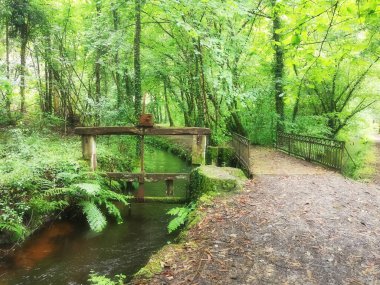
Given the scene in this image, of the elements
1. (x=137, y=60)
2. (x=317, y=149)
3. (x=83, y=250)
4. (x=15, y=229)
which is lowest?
(x=83, y=250)

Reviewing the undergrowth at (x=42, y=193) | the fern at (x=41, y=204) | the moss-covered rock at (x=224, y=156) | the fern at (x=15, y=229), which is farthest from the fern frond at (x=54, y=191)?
the moss-covered rock at (x=224, y=156)

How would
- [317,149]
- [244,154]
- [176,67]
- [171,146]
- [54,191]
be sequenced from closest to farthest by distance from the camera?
[54,191]
[244,154]
[317,149]
[176,67]
[171,146]

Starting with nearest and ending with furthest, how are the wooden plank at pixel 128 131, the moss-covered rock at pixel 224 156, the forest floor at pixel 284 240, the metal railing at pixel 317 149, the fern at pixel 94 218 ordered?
the forest floor at pixel 284 240 → the fern at pixel 94 218 → the wooden plank at pixel 128 131 → the metal railing at pixel 317 149 → the moss-covered rock at pixel 224 156

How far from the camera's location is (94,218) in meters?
7.05

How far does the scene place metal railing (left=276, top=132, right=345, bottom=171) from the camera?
10477 mm

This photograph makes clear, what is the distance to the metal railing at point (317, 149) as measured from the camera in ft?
34.4

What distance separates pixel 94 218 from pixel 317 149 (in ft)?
27.1

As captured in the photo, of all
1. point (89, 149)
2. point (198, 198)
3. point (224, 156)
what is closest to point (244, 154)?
point (224, 156)

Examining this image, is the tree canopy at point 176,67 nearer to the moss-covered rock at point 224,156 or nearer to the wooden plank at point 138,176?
the moss-covered rock at point 224,156

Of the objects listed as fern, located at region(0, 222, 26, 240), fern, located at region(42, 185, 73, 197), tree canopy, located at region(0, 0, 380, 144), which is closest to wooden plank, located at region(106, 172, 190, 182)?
fern, located at region(42, 185, 73, 197)

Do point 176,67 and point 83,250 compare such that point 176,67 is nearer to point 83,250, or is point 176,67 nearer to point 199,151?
point 199,151

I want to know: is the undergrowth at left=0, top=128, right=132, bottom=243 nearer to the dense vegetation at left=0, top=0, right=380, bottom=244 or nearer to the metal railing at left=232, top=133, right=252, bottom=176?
the dense vegetation at left=0, top=0, right=380, bottom=244

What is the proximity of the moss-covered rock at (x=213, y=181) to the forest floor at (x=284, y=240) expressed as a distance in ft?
1.16

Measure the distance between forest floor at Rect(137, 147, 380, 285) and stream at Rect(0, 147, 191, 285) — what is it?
5.81 ft
